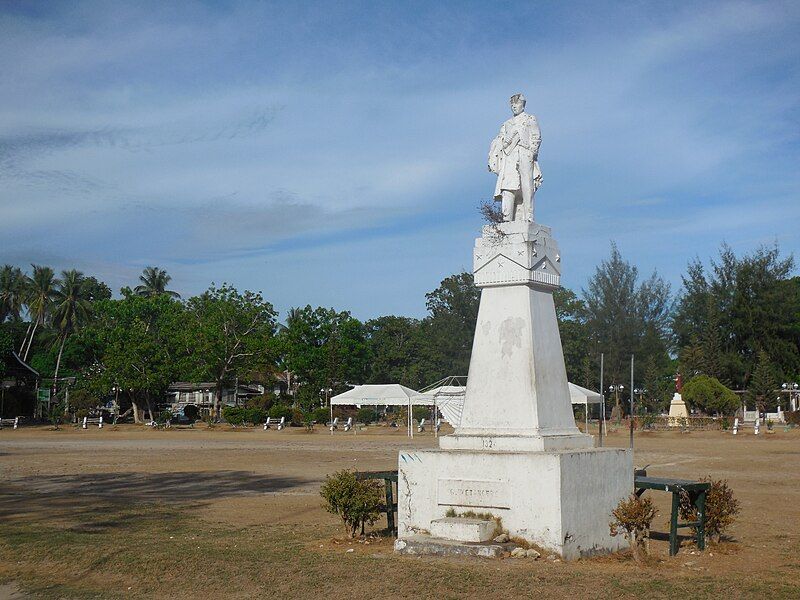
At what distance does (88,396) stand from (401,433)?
103 feet

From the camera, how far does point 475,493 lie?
9.30 metres

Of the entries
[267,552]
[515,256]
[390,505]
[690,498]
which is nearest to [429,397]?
[390,505]

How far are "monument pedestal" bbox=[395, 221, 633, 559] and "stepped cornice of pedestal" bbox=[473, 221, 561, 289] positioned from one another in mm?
12

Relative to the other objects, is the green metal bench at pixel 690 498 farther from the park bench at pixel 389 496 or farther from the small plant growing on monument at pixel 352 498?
the small plant growing on monument at pixel 352 498

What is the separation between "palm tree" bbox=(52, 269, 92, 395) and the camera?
77250 millimetres

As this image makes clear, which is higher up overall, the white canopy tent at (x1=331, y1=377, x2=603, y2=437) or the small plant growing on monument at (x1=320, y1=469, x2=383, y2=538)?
the white canopy tent at (x1=331, y1=377, x2=603, y2=437)

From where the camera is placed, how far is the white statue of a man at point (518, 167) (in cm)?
1047

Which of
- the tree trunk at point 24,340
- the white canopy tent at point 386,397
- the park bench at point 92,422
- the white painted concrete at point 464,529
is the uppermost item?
the tree trunk at point 24,340

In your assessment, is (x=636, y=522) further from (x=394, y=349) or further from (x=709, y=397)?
(x=394, y=349)

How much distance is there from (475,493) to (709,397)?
43.6 m

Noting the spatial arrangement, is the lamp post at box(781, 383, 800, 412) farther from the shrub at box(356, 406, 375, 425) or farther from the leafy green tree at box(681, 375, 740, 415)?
the shrub at box(356, 406, 375, 425)

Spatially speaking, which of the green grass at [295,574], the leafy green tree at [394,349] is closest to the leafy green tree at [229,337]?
the leafy green tree at [394,349]

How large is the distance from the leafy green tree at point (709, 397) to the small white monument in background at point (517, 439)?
42227 millimetres

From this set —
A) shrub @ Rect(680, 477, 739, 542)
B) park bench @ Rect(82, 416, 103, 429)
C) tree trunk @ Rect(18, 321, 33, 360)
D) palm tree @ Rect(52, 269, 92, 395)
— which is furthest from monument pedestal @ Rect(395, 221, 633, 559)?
tree trunk @ Rect(18, 321, 33, 360)
